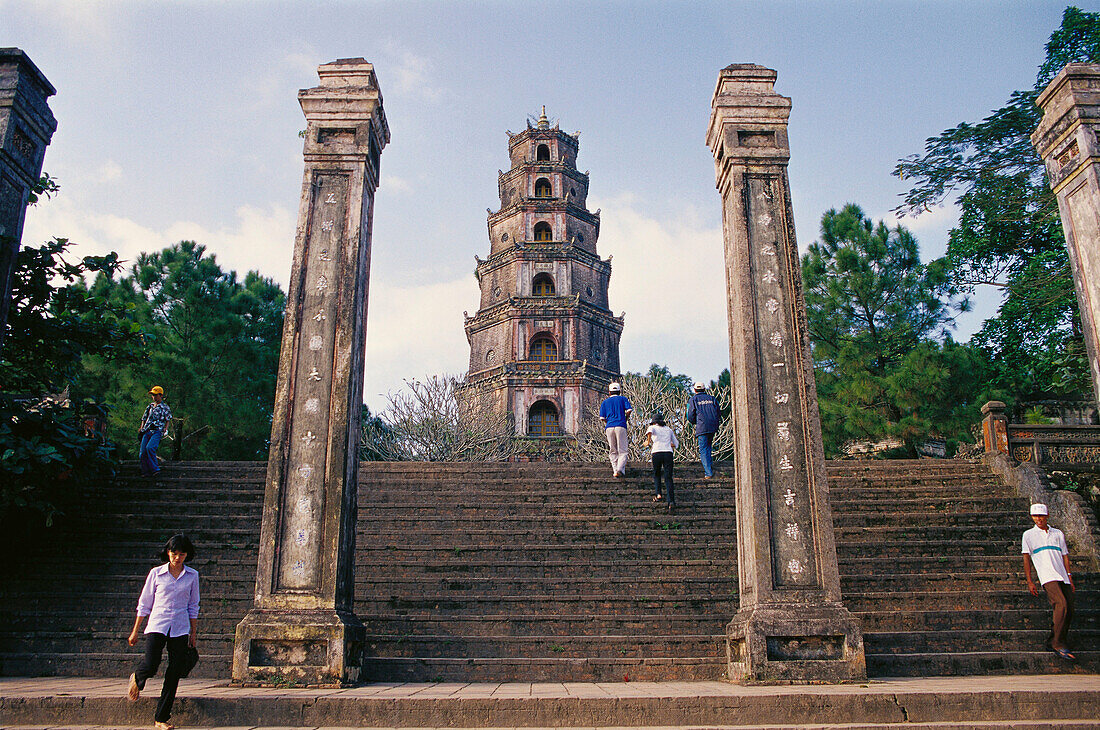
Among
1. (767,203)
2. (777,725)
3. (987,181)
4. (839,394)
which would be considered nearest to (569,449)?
(839,394)

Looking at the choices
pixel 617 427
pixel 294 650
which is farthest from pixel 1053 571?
pixel 294 650

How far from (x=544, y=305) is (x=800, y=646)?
2099 cm

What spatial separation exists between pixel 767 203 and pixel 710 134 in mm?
921

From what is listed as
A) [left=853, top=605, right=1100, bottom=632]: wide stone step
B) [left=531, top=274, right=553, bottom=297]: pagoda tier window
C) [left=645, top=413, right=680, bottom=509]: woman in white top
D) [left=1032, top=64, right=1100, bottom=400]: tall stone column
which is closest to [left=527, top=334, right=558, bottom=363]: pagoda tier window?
[left=531, top=274, right=553, bottom=297]: pagoda tier window

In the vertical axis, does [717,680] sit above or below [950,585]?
below

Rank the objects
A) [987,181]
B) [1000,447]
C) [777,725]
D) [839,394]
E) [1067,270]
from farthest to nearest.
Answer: [839,394]
[987,181]
[1067,270]
[1000,447]
[777,725]

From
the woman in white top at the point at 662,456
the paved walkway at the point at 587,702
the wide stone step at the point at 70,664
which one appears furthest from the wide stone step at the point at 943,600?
the wide stone step at the point at 70,664

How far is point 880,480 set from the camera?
374 inches

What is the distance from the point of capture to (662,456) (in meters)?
8.55

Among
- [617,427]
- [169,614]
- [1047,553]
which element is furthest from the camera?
[617,427]

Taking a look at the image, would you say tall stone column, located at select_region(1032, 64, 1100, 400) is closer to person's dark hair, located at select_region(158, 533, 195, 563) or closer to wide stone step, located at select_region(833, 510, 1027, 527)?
wide stone step, located at select_region(833, 510, 1027, 527)

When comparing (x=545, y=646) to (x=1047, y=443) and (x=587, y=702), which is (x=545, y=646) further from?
(x=1047, y=443)

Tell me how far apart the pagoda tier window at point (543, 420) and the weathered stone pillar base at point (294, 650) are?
65.3 feet

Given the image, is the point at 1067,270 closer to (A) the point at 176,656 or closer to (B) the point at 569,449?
(A) the point at 176,656
